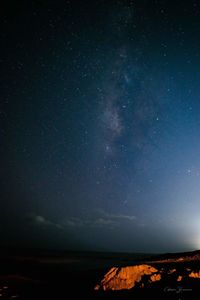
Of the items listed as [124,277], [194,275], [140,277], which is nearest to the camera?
[194,275]

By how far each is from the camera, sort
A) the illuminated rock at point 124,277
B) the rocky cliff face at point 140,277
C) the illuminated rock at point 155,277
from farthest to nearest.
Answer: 1. the illuminated rock at point 124,277
2. the illuminated rock at point 155,277
3. the rocky cliff face at point 140,277

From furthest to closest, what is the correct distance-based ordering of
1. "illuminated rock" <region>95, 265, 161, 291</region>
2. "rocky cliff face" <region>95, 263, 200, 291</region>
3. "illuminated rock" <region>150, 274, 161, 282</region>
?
"illuminated rock" <region>95, 265, 161, 291</region>
"illuminated rock" <region>150, 274, 161, 282</region>
"rocky cliff face" <region>95, 263, 200, 291</region>

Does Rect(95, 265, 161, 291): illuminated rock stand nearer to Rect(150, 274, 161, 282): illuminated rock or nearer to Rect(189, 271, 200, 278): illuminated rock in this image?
Rect(150, 274, 161, 282): illuminated rock

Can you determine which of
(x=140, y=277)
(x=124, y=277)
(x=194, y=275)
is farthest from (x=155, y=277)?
(x=194, y=275)

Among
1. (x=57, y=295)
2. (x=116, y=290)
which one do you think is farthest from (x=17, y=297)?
(x=116, y=290)

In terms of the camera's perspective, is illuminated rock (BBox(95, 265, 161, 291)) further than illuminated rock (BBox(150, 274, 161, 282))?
Yes

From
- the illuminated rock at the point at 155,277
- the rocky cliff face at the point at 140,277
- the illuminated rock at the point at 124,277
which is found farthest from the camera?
the illuminated rock at the point at 124,277

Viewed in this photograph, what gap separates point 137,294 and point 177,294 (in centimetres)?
287

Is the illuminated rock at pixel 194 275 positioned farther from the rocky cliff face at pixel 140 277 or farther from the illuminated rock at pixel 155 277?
the illuminated rock at pixel 155 277

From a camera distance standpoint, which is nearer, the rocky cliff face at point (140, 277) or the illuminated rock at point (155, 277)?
the rocky cliff face at point (140, 277)

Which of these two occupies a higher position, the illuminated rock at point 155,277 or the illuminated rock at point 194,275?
the illuminated rock at point 194,275

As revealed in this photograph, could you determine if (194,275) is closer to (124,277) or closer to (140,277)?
(140,277)

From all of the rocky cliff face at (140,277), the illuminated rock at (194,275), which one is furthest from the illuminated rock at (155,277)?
the illuminated rock at (194,275)

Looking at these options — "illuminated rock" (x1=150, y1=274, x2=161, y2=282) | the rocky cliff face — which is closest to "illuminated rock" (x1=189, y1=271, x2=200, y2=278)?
the rocky cliff face
